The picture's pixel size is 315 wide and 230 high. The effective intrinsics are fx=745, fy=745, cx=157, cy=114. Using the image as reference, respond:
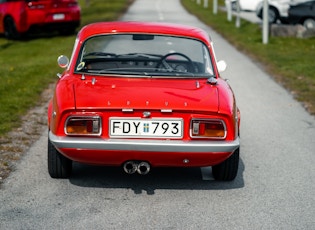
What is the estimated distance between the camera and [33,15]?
2183 centimetres

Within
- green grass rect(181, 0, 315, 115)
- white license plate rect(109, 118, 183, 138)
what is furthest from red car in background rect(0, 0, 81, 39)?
white license plate rect(109, 118, 183, 138)

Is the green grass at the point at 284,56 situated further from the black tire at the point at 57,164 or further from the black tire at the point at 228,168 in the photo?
the black tire at the point at 57,164

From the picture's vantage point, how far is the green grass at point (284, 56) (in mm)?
12414

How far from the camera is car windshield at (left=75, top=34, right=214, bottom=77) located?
672 centimetres

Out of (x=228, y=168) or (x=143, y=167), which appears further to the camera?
(x=228, y=168)

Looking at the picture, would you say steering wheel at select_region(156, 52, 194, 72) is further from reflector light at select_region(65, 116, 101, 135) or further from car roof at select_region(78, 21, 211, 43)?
reflector light at select_region(65, 116, 101, 135)

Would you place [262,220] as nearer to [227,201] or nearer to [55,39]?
[227,201]

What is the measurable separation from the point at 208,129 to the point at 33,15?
54.9 feet

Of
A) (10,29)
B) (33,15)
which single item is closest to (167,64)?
(33,15)

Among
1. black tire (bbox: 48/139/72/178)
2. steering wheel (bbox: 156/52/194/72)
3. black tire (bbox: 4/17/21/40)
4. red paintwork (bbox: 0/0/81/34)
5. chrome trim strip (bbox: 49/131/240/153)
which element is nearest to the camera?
chrome trim strip (bbox: 49/131/240/153)

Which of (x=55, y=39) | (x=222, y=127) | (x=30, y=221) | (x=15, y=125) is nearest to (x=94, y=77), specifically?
(x=222, y=127)

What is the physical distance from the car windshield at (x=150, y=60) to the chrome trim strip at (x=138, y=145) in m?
1.03

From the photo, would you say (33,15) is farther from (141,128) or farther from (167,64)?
(141,128)

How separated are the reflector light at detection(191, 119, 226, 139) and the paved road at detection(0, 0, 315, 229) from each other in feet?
1.69
